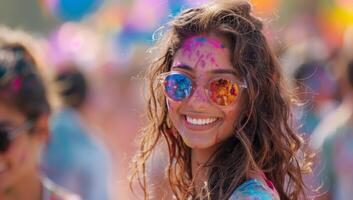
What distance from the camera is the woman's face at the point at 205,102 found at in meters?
3.30

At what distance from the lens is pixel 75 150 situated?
6613 mm

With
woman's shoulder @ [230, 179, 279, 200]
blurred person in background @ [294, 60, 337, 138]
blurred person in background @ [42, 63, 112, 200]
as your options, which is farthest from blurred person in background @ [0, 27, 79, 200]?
blurred person in background @ [294, 60, 337, 138]

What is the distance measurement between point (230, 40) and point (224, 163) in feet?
1.41

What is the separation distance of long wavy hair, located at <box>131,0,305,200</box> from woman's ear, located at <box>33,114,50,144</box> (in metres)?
0.60

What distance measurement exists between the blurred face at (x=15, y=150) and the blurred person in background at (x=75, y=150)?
239 cm

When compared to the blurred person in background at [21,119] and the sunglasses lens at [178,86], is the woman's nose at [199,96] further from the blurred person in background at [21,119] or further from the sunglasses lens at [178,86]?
the blurred person in background at [21,119]

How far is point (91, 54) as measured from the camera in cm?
949

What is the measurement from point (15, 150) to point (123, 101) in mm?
5637

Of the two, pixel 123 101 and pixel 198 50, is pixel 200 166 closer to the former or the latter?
pixel 198 50

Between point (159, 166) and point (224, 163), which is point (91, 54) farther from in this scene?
point (224, 163)

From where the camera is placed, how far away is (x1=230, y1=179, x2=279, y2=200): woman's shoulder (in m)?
3.08

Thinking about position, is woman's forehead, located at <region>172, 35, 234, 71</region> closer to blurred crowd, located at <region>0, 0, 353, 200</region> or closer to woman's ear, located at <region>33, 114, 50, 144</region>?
blurred crowd, located at <region>0, 0, 353, 200</region>

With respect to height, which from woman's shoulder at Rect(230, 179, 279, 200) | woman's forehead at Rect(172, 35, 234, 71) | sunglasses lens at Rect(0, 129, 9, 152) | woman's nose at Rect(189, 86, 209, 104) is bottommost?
woman's shoulder at Rect(230, 179, 279, 200)

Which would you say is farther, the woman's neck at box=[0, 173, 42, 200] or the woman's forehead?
the woman's neck at box=[0, 173, 42, 200]
